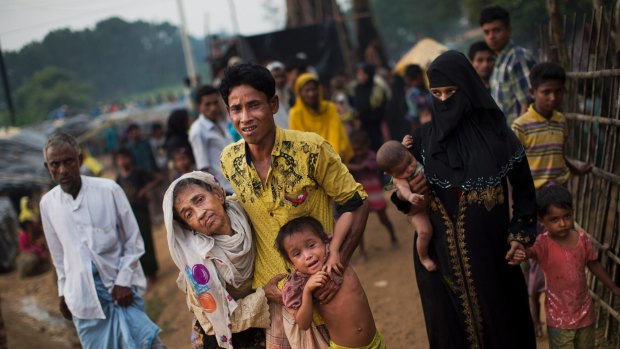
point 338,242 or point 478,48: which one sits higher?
point 478,48

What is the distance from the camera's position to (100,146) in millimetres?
31703

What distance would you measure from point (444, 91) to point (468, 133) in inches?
9.5

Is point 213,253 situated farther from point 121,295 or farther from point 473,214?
point 121,295

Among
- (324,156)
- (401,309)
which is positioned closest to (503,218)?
(324,156)

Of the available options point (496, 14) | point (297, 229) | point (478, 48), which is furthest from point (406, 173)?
point (478, 48)

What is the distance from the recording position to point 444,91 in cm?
298

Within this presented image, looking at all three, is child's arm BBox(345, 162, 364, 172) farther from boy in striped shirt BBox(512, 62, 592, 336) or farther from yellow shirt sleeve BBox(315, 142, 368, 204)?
yellow shirt sleeve BBox(315, 142, 368, 204)

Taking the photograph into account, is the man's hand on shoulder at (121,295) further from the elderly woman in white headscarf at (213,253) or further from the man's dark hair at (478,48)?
the man's dark hair at (478,48)

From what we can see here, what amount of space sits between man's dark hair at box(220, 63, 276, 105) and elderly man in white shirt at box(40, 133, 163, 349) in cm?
166

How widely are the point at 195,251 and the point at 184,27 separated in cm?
2222

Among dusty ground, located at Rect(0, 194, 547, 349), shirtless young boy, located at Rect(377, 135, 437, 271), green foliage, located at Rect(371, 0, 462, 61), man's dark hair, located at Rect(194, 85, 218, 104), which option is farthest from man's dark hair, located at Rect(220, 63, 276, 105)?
green foliage, located at Rect(371, 0, 462, 61)

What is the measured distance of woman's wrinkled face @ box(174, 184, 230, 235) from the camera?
2783mm

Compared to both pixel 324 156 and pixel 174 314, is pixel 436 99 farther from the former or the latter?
pixel 174 314

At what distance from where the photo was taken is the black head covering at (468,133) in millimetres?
2928
